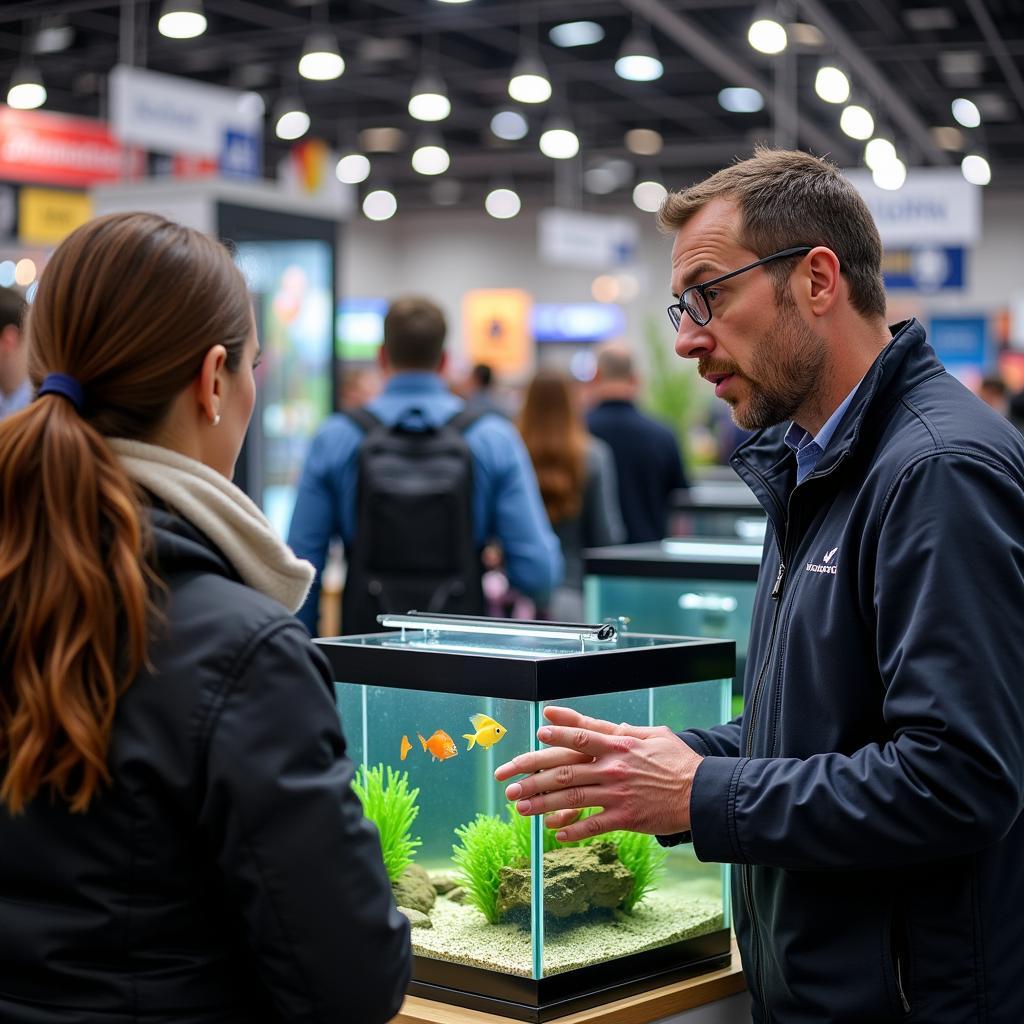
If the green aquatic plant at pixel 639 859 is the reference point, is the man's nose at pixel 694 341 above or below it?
above

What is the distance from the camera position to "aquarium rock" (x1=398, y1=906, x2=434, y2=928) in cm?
197

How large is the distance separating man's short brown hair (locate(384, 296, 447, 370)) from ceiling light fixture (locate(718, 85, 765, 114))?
11165mm

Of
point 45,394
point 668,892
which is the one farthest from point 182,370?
point 668,892

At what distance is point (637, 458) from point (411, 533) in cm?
244

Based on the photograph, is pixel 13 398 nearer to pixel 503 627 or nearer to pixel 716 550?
pixel 716 550

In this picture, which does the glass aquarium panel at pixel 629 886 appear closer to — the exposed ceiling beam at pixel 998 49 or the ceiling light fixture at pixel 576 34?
the exposed ceiling beam at pixel 998 49

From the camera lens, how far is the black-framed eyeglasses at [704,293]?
1.80 meters

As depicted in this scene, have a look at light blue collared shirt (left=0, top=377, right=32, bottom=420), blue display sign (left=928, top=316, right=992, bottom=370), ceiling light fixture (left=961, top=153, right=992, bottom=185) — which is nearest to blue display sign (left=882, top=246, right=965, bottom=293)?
ceiling light fixture (left=961, top=153, right=992, bottom=185)

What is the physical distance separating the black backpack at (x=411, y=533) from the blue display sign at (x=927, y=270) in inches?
349

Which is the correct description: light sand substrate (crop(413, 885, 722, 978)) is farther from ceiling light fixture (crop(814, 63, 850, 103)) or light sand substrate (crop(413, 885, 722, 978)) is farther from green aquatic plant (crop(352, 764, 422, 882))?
ceiling light fixture (crop(814, 63, 850, 103))

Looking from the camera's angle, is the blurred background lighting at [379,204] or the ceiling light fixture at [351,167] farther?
the blurred background lighting at [379,204]

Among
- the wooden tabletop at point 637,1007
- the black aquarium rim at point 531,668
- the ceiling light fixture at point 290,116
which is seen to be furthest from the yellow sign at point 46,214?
the wooden tabletop at point 637,1007

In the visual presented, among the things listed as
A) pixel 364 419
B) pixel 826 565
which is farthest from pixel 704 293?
pixel 364 419

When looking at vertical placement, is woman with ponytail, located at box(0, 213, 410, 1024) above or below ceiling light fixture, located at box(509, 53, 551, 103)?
below
